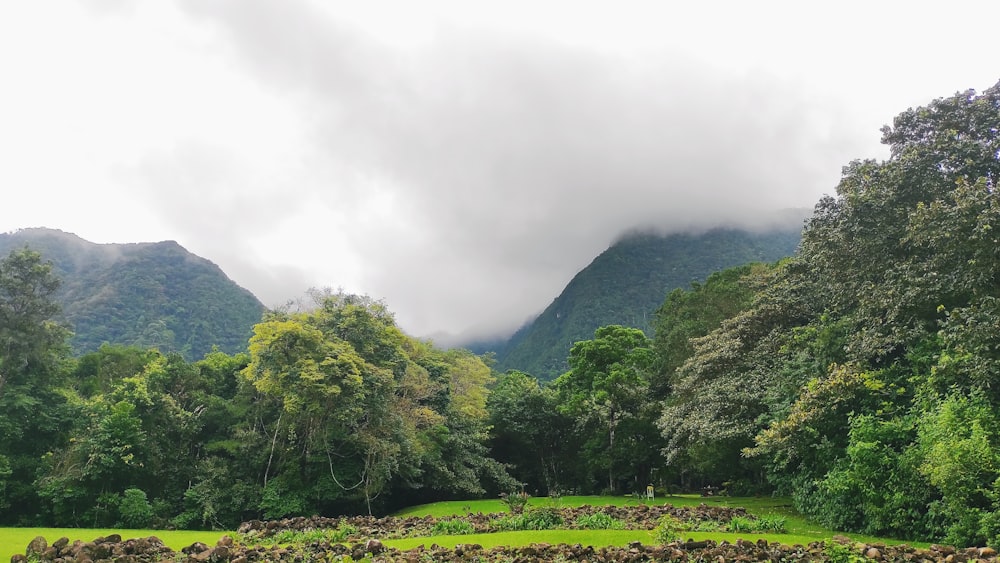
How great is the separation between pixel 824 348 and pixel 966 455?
6.59 metres

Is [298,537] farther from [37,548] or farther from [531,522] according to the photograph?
[531,522]

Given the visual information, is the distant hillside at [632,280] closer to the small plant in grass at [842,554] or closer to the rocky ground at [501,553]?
the rocky ground at [501,553]

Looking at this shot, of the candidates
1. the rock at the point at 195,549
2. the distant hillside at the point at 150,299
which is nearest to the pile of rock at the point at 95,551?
the rock at the point at 195,549

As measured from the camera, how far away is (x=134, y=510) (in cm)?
2273

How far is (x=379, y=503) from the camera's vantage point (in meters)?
28.7

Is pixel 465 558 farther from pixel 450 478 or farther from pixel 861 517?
pixel 450 478

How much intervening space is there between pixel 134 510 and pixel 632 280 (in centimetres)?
6433

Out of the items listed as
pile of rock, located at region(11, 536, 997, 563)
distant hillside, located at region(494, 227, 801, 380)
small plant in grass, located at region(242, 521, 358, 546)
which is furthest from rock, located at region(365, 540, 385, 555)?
distant hillside, located at region(494, 227, 801, 380)

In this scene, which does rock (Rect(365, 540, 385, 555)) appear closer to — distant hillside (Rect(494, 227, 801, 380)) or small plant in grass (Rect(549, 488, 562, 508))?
small plant in grass (Rect(549, 488, 562, 508))

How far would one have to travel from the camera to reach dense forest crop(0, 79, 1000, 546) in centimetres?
1355

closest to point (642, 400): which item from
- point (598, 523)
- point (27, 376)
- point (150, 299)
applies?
point (598, 523)

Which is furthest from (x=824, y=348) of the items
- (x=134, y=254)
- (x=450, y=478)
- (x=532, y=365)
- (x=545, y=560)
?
(x=134, y=254)

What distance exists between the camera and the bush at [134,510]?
74.5ft

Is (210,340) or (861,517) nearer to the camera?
(861,517)
